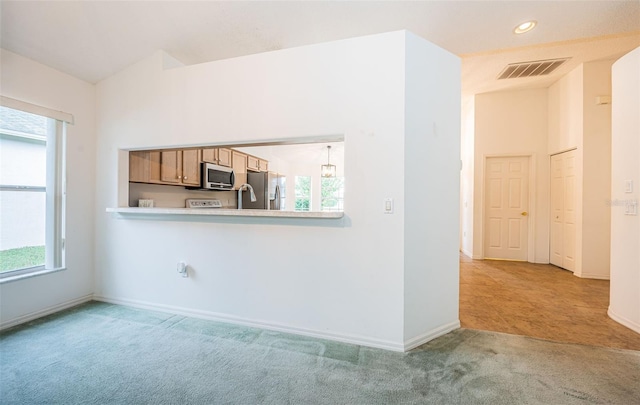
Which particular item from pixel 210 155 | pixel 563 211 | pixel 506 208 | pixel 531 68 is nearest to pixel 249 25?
pixel 210 155

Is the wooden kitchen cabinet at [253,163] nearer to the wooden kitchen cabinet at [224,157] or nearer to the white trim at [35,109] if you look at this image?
the wooden kitchen cabinet at [224,157]

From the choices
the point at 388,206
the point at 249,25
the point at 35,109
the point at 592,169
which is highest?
the point at 249,25

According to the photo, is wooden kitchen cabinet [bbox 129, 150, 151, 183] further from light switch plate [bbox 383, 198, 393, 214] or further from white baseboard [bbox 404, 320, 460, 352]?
white baseboard [bbox 404, 320, 460, 352]

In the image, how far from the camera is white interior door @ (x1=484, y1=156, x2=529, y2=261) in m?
5.04

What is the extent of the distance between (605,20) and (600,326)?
9.52 ft

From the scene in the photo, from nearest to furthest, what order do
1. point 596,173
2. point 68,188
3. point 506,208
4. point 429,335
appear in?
1. point 429,335
2. point 68,188
3. point 596,173
4. point 506,208

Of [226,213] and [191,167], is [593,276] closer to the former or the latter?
[226,213]

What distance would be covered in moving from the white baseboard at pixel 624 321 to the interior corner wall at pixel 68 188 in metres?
5.43

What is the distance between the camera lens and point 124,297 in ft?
9.51

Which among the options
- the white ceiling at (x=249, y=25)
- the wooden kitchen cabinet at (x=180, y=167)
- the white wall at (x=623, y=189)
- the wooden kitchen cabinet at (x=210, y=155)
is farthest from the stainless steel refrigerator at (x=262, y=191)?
the white wall at (x=623, y=189)

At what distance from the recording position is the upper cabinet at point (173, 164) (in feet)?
10.1

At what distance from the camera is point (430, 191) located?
→ 223 centimetres

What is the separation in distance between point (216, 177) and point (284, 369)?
3.08m

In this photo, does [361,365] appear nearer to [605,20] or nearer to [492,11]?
[492,11]
